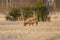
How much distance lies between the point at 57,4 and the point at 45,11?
21058 mm

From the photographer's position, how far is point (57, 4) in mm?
51156

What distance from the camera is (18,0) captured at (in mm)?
50812

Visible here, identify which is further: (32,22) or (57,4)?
(57,4)

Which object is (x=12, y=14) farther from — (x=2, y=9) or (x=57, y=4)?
(x=57, y=4)

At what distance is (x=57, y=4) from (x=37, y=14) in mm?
22590

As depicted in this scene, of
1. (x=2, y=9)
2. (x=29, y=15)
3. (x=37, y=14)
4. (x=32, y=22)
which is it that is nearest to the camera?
(x=32, y=22)

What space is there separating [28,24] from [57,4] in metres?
29.7

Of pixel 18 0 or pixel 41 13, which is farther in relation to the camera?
pixel 18 0

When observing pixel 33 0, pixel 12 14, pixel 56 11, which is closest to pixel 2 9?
pixel 33 0

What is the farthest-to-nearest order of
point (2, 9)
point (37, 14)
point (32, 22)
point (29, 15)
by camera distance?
point (2, 9)
point (29, 15)
point (37, 14)
point (32, 22)

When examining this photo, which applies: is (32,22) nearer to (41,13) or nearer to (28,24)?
(28,24)

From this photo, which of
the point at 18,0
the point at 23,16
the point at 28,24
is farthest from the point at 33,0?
the point at 28,24

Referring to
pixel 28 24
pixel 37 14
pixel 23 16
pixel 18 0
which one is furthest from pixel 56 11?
pixel 28 24

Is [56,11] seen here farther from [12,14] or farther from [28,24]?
[28,24]
